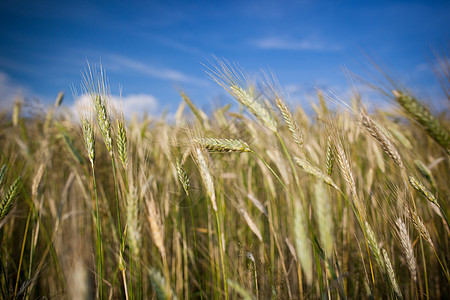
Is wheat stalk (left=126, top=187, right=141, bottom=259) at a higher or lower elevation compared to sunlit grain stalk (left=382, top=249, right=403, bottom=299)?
higher

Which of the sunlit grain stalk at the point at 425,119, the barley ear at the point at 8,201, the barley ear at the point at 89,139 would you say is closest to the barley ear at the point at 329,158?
the sunlit grain stalk at the point at 425,119

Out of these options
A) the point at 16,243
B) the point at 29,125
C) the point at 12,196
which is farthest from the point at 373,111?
the point at 29,125

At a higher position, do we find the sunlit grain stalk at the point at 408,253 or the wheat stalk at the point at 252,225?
the wheat stalk at the point at 252,225

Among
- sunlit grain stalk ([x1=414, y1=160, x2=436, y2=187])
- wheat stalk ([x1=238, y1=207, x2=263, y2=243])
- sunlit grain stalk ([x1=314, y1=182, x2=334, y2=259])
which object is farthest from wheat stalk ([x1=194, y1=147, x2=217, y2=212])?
sunlit grain stalk ([x1=414, y1=160, x2=436, y2=187])

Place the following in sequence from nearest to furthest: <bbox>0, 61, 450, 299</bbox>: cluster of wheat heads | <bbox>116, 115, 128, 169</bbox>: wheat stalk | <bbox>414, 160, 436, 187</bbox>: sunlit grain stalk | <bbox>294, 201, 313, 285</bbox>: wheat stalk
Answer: <bbox>294, 201, 313, 285</bbox>: wheat stalk
<bbox>0, 61, 450, 299</bbox>: cluster of wheat heads
<bbox>116, 115, 128, 169</bbox>: wheat stalk
<bbox>414, 160, 436, 187</bbox>: sunlit grain stalk

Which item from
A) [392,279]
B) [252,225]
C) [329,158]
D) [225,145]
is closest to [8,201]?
[225,145]

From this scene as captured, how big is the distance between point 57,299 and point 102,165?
147 cm

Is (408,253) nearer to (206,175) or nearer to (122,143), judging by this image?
(206,175)

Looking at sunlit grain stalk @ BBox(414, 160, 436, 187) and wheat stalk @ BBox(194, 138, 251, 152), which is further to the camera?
sunlit grain stalk @ BBox(414, 160, 436, 187)

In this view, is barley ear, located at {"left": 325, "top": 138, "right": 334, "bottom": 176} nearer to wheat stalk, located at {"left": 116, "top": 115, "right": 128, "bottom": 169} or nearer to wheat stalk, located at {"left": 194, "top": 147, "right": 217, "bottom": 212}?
wheat stalk, located at {"left": 194, "top": 147, "right": 217, "bottom": 212}

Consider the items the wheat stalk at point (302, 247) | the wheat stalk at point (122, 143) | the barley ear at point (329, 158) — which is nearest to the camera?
the wheat stalk at point (302, 247)

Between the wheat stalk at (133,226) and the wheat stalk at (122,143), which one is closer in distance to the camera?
the wheat stalk at (133,226)

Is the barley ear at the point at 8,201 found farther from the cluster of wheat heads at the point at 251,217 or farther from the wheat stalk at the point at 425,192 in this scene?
the wheat stalk at the point at 425,192

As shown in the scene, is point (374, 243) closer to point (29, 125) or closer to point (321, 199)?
point (321, 199)
